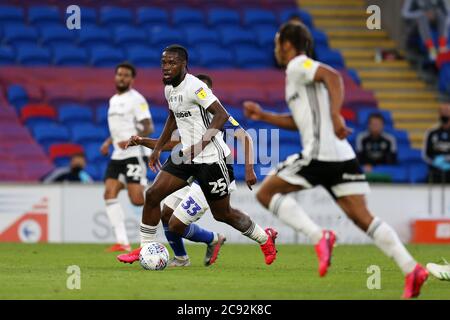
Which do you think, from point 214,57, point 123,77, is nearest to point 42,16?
point 214,57

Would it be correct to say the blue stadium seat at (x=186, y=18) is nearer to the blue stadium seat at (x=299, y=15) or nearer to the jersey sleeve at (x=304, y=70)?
the blue stadium seat at (x=299, y=15)

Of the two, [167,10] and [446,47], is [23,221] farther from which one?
[446,47]

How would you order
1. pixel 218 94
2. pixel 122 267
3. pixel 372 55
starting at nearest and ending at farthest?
pixel 122 267
pixel 218 94
pixel 372 55

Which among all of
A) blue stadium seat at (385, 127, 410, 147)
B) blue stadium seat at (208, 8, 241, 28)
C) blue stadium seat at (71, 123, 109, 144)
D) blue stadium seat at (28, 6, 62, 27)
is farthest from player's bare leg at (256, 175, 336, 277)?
blue stadium seat at (208, 8, 241, 28)

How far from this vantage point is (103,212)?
1817 cm

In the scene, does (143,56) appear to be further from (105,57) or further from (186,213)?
(186,213)

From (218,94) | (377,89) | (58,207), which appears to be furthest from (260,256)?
(377,89)

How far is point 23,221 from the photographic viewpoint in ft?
58.9

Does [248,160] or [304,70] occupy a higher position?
[304,70]

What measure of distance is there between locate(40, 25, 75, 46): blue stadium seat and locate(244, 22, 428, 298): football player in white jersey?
1540 centimetres

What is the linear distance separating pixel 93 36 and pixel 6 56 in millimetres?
2080

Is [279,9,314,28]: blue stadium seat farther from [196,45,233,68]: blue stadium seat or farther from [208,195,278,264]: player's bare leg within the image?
[208,195,278,264]: player's bare leg

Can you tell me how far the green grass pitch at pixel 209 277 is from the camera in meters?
9.12
